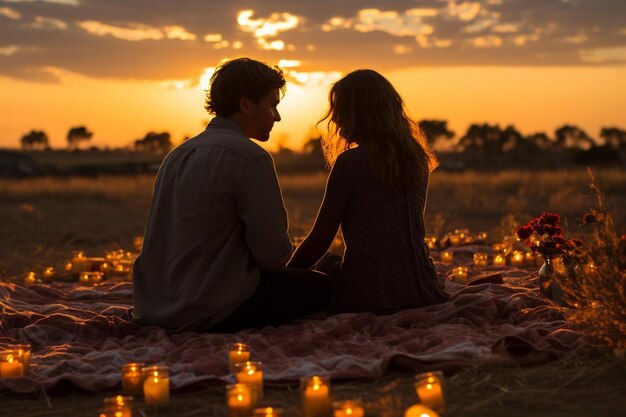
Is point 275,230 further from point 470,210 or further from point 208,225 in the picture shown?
point 470,210

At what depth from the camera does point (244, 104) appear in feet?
17.5

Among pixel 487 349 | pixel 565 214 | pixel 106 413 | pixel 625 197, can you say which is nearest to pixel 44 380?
pixel 106 413

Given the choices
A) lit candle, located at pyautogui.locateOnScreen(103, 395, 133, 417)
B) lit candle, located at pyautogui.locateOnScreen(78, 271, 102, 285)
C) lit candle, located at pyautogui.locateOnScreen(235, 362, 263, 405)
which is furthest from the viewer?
lit candle, located at pyautogui.locateOnScreen(78, 271, 102, 285)

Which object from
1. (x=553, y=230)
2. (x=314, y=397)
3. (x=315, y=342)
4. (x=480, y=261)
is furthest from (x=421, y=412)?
(x=480, y=261)

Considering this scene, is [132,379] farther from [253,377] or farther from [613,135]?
[613,135]

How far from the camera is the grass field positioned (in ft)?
12.6

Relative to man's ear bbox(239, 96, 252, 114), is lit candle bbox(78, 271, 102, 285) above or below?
below

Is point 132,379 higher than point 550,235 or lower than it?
lower

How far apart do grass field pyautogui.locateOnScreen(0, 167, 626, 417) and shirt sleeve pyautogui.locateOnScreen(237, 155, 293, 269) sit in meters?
1.14

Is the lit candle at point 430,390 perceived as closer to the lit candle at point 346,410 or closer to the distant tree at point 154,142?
the lit candle at point 346,410

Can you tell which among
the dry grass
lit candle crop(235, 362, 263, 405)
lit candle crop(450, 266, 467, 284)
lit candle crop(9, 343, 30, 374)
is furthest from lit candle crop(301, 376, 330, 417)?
lit candle crop(450, 266, 467, 284)

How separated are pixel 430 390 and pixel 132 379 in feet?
4.39

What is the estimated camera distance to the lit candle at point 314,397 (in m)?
3.62

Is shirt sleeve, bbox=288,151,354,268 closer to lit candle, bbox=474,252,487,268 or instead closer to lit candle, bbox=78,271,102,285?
lit candle, bbox=474,252,487,268
